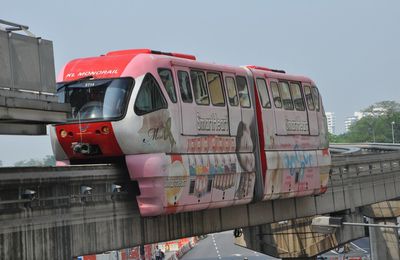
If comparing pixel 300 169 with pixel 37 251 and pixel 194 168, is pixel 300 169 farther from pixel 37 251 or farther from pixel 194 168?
pixel 37 251

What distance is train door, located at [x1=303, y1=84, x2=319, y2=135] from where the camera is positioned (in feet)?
88.5

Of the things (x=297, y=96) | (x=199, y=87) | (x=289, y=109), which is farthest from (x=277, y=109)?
(x=199, y=87)

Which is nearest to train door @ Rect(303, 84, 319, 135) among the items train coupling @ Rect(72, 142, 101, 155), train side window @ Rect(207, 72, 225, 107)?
train side window @ Rect(207, 72, 225, 107)

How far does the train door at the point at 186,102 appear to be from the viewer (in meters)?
19.9

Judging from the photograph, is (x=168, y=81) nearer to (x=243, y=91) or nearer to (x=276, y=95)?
(x=243, y=91)

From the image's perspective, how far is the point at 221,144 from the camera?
21.2m

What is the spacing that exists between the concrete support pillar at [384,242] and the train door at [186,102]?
110ft

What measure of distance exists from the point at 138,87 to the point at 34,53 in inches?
171

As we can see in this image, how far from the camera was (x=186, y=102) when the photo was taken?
791 inches

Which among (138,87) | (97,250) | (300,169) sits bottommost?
(97,250)

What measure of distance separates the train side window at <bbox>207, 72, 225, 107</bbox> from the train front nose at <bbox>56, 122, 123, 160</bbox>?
3445mm

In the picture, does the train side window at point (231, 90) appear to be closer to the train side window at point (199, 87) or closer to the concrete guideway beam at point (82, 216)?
the train side window at point (199, 87)

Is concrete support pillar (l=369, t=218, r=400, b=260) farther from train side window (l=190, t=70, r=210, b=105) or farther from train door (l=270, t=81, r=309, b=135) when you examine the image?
train side window (l=190, t=70, r=210, b=105)

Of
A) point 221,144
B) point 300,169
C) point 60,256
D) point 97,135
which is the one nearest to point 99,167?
point 97,135
